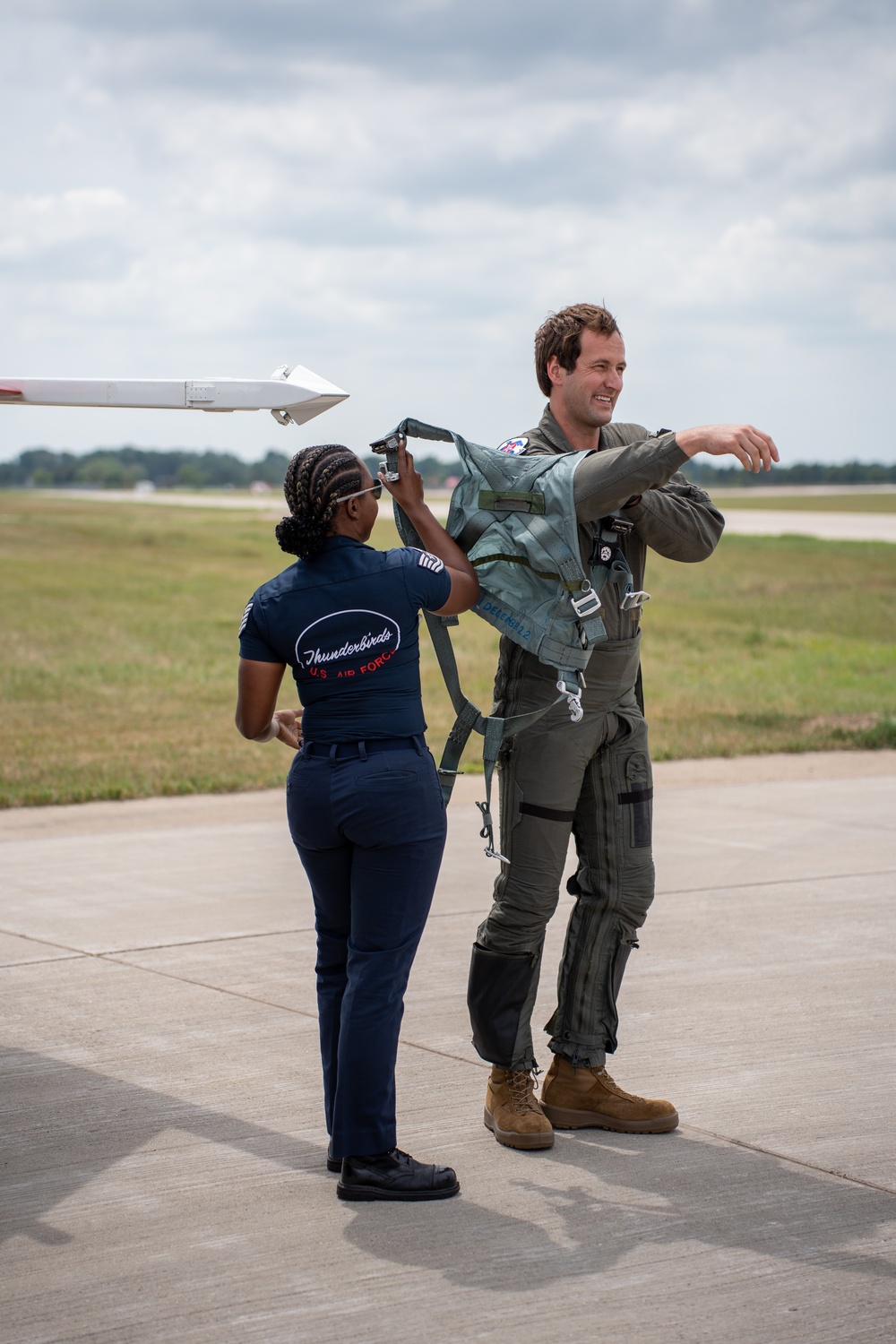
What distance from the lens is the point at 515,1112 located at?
4.08m

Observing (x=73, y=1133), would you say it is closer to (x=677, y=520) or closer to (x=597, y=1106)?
(x=597, y=1106)

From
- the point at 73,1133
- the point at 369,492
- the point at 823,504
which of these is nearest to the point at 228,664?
the point at 73,1133

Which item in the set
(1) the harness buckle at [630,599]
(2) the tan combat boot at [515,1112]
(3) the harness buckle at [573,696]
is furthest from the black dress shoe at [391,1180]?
(1) the harness buckle at [630,599]

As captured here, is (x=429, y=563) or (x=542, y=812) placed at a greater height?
(x=429, y=563)

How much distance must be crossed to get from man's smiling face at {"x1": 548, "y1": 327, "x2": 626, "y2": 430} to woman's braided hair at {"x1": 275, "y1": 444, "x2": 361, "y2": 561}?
0.75 metres

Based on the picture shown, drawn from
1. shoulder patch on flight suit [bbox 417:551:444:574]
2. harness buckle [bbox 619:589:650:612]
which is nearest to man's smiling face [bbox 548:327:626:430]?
harness buckle [bbox 619:589:650:612]

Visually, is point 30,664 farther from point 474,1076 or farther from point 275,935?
point 474,1076

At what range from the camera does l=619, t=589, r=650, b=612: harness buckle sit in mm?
4059

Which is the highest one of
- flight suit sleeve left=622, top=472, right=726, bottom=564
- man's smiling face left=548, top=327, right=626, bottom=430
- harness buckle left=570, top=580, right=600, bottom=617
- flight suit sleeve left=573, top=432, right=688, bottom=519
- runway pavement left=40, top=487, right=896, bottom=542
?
runway pavement left=40, top=487, right=896, bottom=542

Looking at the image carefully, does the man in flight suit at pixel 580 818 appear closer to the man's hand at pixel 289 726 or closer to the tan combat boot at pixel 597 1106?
the tan combat boot at pixel 597 1106

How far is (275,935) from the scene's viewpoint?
620 centimetres

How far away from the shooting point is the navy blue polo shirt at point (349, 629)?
11.8ft

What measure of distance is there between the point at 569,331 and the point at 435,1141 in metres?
2.28

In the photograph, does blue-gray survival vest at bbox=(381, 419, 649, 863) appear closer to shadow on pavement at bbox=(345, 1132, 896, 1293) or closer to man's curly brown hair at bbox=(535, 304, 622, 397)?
man's curly brown hair at bbox=(535, 304, 622, 397)
